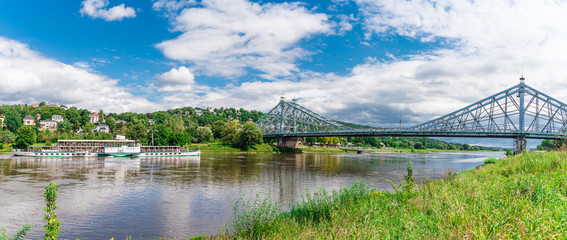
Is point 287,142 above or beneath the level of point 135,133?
beneath

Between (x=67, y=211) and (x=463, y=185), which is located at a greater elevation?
(x=463, y=185)

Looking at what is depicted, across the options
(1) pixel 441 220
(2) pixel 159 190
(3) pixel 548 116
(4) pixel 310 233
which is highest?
(3) pixel 548 116

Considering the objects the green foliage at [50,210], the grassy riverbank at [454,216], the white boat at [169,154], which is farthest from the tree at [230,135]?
the green foliage at [50,210]

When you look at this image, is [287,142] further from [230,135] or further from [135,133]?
[135,133]

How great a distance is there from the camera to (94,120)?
6570 inches

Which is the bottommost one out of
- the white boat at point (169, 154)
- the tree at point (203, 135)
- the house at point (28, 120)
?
the white boat at point (169, 154)

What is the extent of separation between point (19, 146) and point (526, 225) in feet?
252

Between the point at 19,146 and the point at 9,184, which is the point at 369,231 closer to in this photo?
the point at 9,184

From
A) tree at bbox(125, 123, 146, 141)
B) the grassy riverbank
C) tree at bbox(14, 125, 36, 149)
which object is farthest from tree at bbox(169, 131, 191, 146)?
the grassy riverbank

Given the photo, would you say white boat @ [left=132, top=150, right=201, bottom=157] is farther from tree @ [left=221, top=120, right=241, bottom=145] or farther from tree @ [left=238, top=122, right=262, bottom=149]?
tree @ [left=238, top=122, right=262, bottom=149]

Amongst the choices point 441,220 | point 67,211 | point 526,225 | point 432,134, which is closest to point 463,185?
point 441,220

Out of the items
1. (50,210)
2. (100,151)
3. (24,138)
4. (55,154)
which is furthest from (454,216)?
(24,138)

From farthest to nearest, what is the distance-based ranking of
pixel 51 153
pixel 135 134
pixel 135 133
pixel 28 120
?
pixel 28 120
pixel 135 133
pixel 135 134
pixel 51 153

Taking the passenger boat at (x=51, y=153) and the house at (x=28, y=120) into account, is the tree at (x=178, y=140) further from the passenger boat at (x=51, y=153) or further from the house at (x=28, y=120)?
the house at (x=28, y=120)
